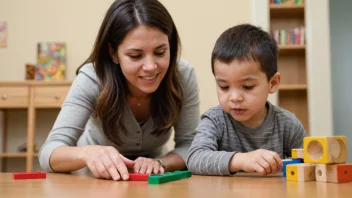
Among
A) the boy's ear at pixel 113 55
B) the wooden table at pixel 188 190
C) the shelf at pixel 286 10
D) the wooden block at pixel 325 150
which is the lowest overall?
the wooden table at pixel 188 190

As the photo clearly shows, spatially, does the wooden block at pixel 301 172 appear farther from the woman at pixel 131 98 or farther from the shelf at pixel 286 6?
the shelf at pixel 286 6

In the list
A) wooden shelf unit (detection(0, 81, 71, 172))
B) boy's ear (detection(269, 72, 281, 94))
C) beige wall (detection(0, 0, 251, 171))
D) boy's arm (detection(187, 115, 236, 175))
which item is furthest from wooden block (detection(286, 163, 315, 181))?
beige wall (detection(0, 0, 251, 171))

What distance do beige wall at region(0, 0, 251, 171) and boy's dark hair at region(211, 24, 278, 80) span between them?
2121mm

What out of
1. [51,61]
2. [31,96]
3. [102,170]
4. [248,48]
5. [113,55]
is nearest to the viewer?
[102,170]

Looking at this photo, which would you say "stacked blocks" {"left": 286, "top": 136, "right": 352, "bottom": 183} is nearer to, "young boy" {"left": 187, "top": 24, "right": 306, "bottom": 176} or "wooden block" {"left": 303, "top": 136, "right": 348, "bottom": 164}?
"wooden block" {"left": 303, "top": 136, "right": 348, "bottom": 164}

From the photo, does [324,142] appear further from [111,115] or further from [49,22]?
[49,22]

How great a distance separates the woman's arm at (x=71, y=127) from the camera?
1077 millimetres

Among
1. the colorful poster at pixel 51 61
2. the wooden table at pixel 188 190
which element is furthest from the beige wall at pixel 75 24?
the wooden table at pixel 188 190

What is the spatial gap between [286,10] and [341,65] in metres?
1.44

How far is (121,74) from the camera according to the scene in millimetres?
1318

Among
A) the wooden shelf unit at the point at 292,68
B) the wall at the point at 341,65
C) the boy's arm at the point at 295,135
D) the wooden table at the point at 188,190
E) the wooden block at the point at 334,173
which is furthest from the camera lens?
the wall at the point at 341,65

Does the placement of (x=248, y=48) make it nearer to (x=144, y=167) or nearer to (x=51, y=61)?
(x=144, y=167)

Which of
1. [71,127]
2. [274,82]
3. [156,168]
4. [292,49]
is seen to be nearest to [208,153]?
[156,168]

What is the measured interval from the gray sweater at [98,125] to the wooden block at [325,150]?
57cm
